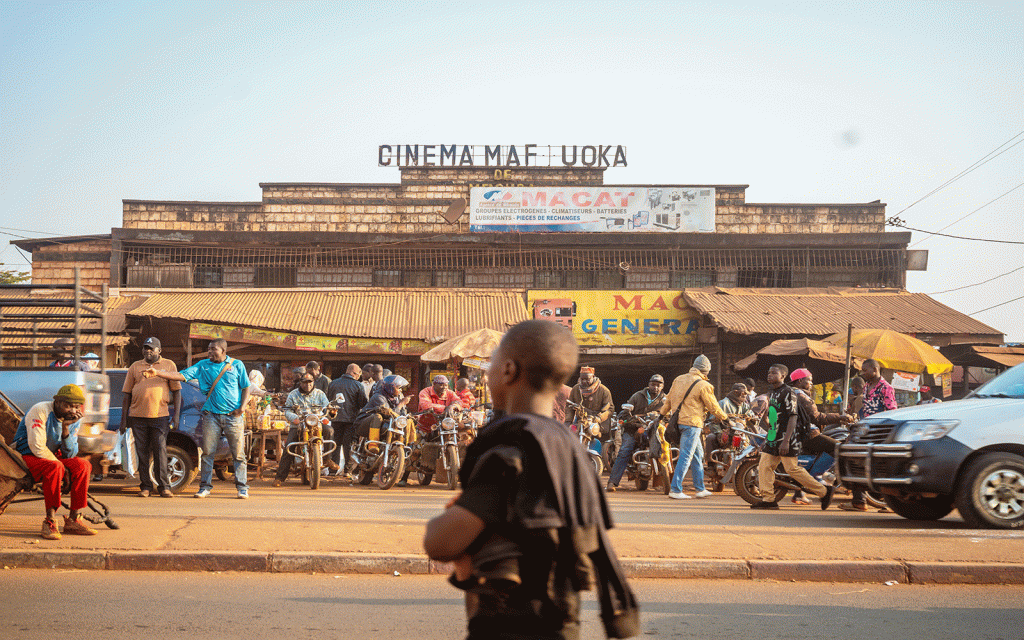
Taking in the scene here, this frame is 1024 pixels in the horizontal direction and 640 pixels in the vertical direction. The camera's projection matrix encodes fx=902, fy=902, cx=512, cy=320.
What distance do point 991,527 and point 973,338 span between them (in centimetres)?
1495

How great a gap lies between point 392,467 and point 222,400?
128 inches

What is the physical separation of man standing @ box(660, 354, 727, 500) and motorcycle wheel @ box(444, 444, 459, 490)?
3003 mm

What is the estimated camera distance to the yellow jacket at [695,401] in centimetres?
1208

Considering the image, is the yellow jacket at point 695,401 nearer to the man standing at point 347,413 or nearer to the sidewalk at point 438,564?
the sidewalk at point 438,564

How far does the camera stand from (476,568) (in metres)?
2.33

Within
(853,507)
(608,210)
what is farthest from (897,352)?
(608,210)

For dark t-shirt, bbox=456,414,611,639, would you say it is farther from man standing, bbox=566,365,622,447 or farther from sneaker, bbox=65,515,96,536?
man standing, bbox=566,365,622,447

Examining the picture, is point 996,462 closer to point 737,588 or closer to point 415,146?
point 737,588

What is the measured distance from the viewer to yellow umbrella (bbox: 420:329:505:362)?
51.9ft

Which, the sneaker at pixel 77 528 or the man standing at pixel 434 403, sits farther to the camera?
the man standing at pixel 434 403

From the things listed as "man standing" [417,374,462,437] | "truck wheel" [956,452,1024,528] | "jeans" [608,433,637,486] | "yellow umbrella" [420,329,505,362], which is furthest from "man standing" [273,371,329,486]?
"truck wheel" [956,452,1024,528]

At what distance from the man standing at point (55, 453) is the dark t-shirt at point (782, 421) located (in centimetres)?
760

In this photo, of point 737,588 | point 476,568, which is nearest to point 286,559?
point 737,588

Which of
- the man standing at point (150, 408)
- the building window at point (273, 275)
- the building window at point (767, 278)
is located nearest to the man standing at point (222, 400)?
the man standing at point (150, 408)
